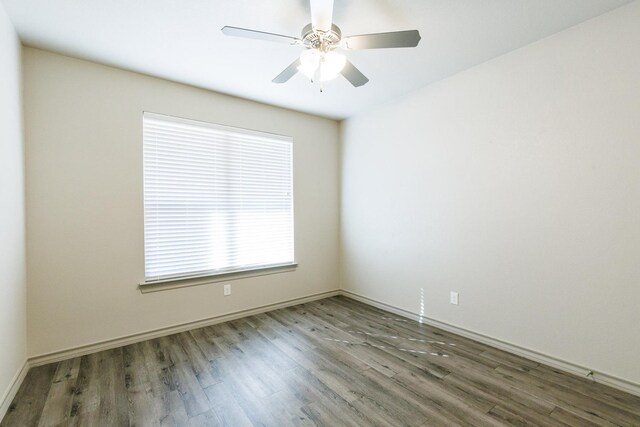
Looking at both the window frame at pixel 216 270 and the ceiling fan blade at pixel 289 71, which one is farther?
the window frame at pixel 216 270

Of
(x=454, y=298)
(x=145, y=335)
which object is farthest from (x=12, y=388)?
(x=454, y=298)

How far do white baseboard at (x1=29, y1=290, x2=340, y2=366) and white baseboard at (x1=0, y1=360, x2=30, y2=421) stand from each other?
0.43 ft

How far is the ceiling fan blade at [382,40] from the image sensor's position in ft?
5.49

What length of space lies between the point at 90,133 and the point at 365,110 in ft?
9.85

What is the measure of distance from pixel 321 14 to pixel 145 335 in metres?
3.11

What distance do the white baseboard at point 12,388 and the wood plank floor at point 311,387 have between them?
1.8 inches

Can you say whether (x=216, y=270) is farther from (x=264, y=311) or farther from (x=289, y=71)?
(x=289, y=71)

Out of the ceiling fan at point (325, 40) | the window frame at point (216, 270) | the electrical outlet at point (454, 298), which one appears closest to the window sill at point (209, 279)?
the window frame at point (216, 270)

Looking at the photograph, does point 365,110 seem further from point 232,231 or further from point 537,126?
point 232,231

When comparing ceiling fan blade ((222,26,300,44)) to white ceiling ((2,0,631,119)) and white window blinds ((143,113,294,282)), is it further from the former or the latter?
white window blinds ((143,113,294,282))

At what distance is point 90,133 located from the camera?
2.57m

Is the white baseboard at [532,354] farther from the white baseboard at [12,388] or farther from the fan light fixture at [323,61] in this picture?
the white baseboard at [12,388]

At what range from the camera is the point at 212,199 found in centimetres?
325

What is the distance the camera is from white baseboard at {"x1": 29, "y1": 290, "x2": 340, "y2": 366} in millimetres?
2421
